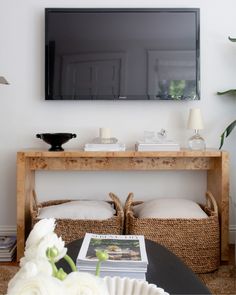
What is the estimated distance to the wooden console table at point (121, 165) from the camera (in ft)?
7.93

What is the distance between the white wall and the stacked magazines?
1.52m

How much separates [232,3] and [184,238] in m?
1.81

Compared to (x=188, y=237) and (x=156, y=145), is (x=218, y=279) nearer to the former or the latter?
(x=188, y=237)

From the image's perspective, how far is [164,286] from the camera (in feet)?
3.36

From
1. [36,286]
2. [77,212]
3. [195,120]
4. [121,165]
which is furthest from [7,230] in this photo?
[36,286]

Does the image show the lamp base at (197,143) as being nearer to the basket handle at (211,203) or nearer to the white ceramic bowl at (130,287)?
the basket handle at (211,203)

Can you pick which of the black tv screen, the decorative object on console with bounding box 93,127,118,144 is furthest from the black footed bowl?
the black tv screen

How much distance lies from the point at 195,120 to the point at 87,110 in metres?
0.82

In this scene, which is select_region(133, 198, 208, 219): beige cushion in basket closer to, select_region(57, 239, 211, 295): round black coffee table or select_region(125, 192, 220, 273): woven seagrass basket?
select_region(125, 192, 220, 273): woven seagrass basket

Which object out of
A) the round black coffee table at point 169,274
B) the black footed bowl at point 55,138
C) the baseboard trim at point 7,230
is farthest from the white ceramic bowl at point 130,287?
the baseboard trim at point 7,230

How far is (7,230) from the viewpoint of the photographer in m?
2.84

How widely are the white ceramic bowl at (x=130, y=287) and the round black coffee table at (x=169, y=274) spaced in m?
0.18

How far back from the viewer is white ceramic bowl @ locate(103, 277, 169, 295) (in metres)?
0.82

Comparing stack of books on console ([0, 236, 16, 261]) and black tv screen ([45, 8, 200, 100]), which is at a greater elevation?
black tv screen ([45, 8, 200, 100])
